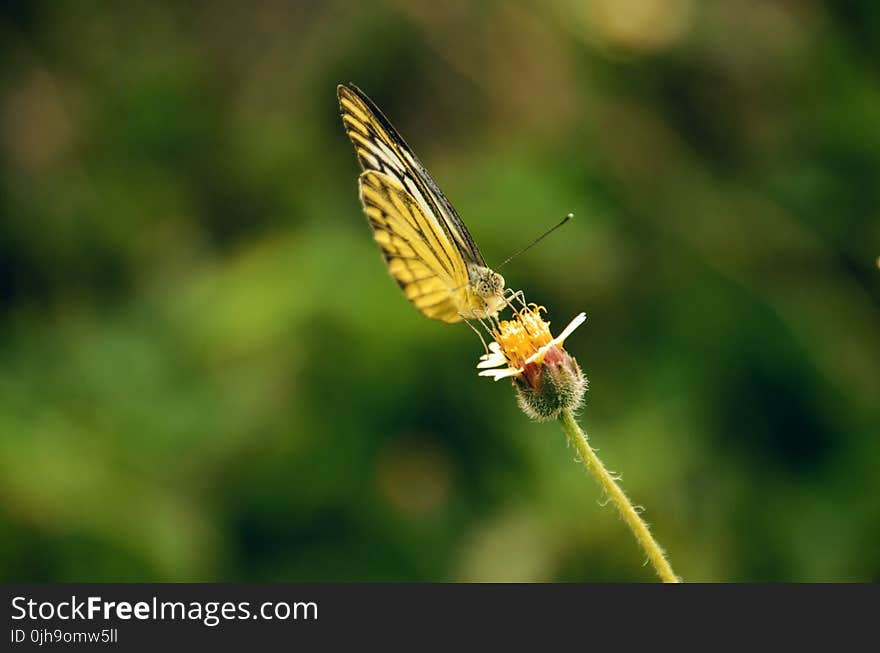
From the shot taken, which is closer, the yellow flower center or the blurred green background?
the yellow flower center

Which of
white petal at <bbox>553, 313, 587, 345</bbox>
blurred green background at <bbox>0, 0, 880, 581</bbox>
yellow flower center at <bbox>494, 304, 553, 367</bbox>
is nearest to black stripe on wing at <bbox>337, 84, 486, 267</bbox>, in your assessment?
yellow flower center at <bbox>494, 304, 553, 367</bbox>

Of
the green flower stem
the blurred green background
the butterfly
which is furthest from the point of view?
the blurred green background

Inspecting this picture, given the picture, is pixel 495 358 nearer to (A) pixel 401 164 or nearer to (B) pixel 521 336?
(B) pixel 521 336

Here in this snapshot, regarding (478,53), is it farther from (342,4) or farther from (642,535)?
(642,535)

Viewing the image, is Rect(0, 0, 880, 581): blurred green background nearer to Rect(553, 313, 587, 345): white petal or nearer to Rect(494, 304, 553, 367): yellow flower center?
Rect(494, 304, 553, 367): yellow flower center

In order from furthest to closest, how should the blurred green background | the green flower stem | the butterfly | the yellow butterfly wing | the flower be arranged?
the blurred green background < the butterfly < the yellow butterfly wing < the flower < the green flower stem

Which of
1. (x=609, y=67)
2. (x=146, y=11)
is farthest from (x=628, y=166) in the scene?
(x=146, y=11)
